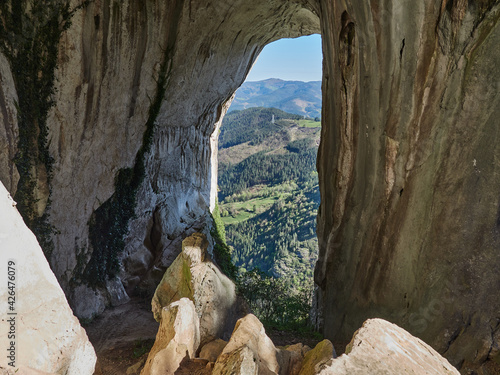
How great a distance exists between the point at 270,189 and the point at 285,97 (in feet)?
302

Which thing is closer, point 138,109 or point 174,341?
point 174,341

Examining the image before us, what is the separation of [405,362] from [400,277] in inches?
165

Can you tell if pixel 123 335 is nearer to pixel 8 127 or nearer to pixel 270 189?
pixel 8 127

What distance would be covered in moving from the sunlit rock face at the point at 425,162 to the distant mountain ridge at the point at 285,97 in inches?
5270

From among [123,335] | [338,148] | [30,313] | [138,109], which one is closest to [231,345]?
[30,313]

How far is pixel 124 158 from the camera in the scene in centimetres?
1324

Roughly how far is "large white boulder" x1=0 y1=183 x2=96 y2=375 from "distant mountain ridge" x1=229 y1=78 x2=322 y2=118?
457 ft

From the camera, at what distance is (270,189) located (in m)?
92.7

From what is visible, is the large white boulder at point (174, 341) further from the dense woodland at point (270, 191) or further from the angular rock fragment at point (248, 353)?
the dense woodland at point (270, 191)

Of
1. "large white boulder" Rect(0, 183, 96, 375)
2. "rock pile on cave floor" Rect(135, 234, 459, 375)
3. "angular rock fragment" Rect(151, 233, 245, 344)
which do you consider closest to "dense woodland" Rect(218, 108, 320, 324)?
"angular rock fragment" Rect(151, 233, 245, 344)

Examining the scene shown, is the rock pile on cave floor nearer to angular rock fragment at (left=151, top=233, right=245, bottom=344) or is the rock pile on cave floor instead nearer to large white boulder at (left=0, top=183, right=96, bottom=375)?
angular rock fragment at (left=151, top=233, right=245, bottom=344)

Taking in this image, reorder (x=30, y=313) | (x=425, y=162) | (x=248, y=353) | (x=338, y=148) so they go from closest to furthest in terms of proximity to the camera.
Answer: (x=30, y=313)
(x=248, y=353)
(x=425, y=162)
(x=338, y=148)

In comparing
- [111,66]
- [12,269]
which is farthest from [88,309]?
[12,269]

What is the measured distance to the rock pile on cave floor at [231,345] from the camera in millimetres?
3455
